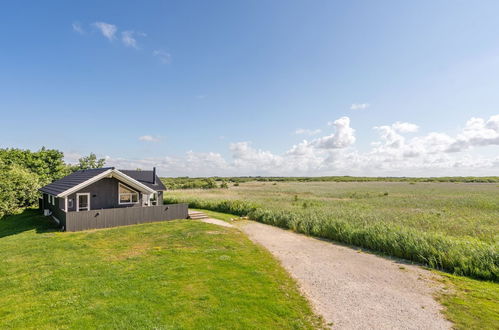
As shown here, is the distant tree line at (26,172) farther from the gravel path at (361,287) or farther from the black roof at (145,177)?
the gravel path at (361,287)

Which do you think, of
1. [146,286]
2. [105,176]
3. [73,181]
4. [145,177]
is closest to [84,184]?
[105,176]

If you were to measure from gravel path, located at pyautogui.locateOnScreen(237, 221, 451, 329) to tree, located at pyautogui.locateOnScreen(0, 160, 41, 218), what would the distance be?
83.6ft

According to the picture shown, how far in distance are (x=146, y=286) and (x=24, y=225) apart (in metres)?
17.8

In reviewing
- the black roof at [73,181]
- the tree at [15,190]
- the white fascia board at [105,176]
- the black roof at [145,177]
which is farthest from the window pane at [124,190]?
the tree at [15,190]

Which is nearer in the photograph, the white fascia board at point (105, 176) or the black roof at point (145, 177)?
the white fascia board at point (105, 176)

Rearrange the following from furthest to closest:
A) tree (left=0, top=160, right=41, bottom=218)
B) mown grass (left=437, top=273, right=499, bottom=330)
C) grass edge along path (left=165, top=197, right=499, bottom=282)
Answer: tree (left=0, top=160, right=41, bottom=218), grass edge along path (left=165, top=197, right=499, bottom=282), mown grass (left=437, top=273, right=499, bottom=330)

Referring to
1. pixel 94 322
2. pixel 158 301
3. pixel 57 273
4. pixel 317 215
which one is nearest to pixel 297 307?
pixel 158 301

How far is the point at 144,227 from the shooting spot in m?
16.6

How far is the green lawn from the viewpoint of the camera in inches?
220

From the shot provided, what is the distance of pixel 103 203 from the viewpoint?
62.0 feet

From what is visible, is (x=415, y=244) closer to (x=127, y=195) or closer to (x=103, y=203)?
(x=127, y=195)

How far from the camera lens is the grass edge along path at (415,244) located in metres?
9.23

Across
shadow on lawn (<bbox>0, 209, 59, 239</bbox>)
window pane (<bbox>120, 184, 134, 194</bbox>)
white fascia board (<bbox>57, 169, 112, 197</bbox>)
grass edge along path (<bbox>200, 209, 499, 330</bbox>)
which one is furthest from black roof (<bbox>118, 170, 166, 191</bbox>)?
grass edge along path (<bbox>200, 209, 499, 330</bbox>)

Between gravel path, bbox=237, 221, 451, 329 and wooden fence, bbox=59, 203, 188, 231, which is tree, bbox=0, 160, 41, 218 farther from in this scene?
gravel path, bbox=237, 221, 451, 329
